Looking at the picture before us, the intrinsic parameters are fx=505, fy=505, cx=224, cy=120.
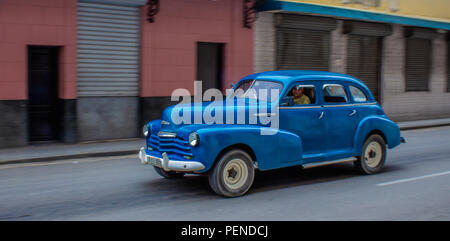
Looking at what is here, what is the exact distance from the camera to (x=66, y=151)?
10898 millimetres

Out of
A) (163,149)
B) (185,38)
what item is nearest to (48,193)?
(163,149)

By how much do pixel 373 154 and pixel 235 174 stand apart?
3.11m

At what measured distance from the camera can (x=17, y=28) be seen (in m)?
11.4

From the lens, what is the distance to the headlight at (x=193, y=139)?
663cm

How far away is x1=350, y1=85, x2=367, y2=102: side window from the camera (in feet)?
28.2

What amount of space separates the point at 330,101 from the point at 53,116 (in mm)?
7267

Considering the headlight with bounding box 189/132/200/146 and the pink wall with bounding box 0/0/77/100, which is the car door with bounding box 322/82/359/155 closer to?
the headlight with bounding box 189/132/200/146

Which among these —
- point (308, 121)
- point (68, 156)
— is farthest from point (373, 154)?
point (68, 156)

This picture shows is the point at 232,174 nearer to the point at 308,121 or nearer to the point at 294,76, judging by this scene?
the point at 308,121

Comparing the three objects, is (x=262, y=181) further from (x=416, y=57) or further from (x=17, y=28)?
(x=416, y=57)

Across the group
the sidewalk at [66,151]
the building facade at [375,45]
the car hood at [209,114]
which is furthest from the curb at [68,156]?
the building facade at [375,45]

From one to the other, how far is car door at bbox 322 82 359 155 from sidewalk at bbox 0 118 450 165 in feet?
16.3

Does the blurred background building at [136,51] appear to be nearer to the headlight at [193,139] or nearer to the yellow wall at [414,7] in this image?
the yellow wall at [414,7]

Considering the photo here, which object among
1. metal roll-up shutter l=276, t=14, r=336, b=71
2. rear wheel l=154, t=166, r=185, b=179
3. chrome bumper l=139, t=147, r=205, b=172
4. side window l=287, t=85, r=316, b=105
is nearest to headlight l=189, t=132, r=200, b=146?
chrome bumper l=139, t=147, r=205, b=172
